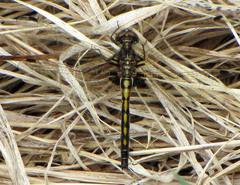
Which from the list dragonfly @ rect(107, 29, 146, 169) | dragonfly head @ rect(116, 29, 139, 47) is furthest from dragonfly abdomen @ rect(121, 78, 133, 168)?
dragonfly head @ rect(116, 29, 139, 47)

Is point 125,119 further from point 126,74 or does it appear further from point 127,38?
point 127,38

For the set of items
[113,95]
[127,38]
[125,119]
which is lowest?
[125,119]

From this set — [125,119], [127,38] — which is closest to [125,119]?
[125,119]

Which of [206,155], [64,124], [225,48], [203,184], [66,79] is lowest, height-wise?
[203,184]

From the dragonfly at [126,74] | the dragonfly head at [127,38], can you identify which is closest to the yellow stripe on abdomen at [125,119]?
the dragonfly at [126,74]

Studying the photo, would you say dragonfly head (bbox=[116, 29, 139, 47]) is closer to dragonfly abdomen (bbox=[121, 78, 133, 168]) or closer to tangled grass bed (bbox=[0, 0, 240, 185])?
tangled grass bed (bbox=[0, 0, 240, 185])

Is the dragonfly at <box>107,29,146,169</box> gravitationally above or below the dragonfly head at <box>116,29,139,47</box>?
below

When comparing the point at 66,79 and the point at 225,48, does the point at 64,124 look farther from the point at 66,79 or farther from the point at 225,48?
the point at 225,48

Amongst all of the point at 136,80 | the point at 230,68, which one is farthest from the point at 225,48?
the point at 136,80
